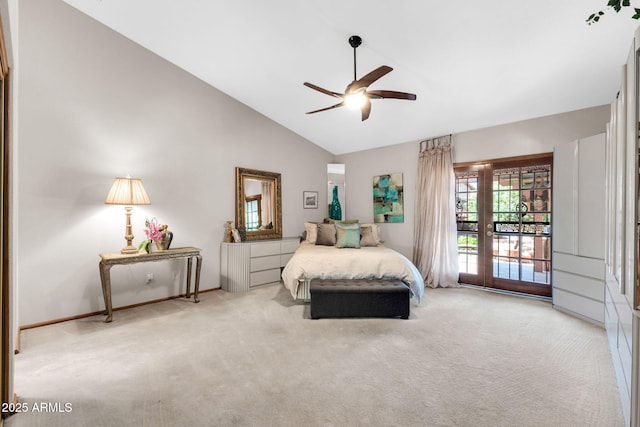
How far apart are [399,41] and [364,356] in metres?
3.07

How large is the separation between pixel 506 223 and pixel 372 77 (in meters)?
3.24

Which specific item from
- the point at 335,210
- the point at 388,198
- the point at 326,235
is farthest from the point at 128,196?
the point at 388,198

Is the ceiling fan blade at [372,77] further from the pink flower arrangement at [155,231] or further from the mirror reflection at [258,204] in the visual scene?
the pink flower arrangement at [155,231]

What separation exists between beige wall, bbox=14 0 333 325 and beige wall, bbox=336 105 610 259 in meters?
2.64

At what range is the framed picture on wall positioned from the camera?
18.9 ft

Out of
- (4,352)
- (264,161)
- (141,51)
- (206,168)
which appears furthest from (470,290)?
(141,51)

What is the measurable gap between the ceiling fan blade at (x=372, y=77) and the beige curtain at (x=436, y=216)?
8.76 feet

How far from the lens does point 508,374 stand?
6.79 feet

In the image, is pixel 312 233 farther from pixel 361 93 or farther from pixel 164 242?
pixel 361 93

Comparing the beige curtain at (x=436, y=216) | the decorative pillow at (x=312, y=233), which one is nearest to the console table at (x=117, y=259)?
the decorative pillow at (x=312, y=233)

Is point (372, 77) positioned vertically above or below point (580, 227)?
above

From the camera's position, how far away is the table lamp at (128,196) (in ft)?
10.3

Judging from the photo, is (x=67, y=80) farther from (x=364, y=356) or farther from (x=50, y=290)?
(x=364, y=356)

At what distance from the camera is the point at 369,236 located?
4871mm
